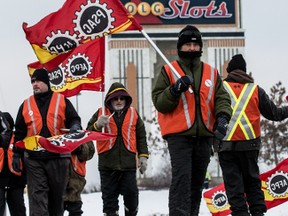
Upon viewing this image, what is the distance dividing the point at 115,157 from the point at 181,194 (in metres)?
3.06

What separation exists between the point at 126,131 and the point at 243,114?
1769 millimetres

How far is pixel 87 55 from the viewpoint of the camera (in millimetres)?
14219

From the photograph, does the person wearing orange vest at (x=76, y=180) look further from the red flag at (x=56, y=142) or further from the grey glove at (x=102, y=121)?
the red flag at (x=56, y=142)

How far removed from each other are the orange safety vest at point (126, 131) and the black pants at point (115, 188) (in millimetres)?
287

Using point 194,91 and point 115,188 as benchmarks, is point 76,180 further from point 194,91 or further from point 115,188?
point 194,91

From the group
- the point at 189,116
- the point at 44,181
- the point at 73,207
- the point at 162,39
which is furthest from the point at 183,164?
the point at 162,39

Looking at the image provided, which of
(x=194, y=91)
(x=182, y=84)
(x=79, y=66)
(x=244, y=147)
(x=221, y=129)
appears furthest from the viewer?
(x=79, y=66)

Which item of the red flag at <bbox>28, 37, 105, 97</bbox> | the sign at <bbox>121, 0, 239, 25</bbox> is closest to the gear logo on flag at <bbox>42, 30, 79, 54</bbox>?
the red flag at <bbox>28, 37, 105, 97</bbox>

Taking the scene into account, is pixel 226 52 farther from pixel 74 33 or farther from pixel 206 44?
pixel 74 33

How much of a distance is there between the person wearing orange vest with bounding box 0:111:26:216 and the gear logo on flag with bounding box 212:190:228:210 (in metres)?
2.66

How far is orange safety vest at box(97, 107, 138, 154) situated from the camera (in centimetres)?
1241

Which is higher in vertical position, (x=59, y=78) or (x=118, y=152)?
(x=59, y=78)

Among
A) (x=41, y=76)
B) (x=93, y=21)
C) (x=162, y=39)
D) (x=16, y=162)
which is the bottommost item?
(x=162, y=39)

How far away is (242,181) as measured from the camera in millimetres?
11141
